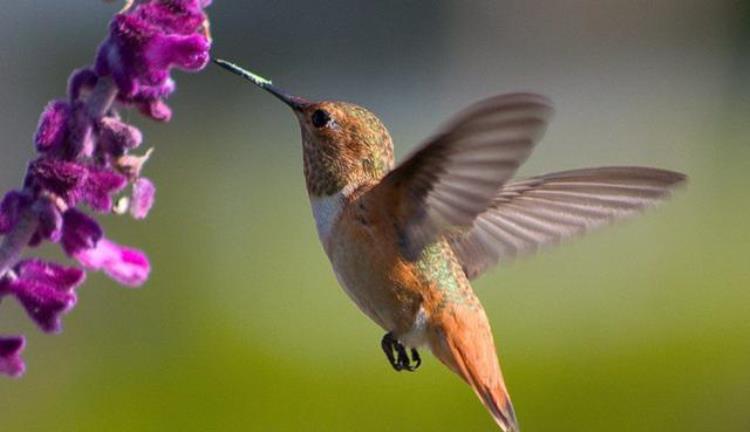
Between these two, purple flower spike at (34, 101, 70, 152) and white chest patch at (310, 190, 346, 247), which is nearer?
purple flower spike at (34, 101, 70, 152)

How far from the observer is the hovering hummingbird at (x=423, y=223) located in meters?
3.93

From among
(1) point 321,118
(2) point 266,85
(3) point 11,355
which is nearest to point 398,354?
(1) point 321,118

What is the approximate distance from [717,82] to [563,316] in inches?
401

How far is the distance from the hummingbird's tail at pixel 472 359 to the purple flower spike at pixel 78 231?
1.62 meters

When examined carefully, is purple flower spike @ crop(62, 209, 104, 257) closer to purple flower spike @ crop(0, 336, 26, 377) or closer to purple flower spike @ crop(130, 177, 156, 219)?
purple flower spike @ crop(130, 177, 156, 219)

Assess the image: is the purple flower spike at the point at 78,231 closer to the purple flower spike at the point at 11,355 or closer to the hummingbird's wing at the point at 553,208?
the purple flower spike at the point at 11,355

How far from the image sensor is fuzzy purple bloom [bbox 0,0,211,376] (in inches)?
Result: 108

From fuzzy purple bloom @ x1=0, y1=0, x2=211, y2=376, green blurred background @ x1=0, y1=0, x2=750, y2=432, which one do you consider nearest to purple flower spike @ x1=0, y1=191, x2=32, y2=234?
fuzzy purple bloom @ x1=0, y1=0, x2=211, y2=376

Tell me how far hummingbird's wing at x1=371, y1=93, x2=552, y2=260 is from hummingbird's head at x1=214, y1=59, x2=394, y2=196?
0.67ft

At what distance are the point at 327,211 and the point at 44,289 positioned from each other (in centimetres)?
135

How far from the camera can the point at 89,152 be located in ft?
9.05

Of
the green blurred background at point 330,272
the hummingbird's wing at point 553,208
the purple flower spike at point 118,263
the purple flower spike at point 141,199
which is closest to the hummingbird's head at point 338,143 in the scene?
the hummingbird's wing at point 553,208

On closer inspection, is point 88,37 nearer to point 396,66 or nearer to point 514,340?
point 396,66

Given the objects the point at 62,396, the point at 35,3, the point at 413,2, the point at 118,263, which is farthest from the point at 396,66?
the point at 118,263
